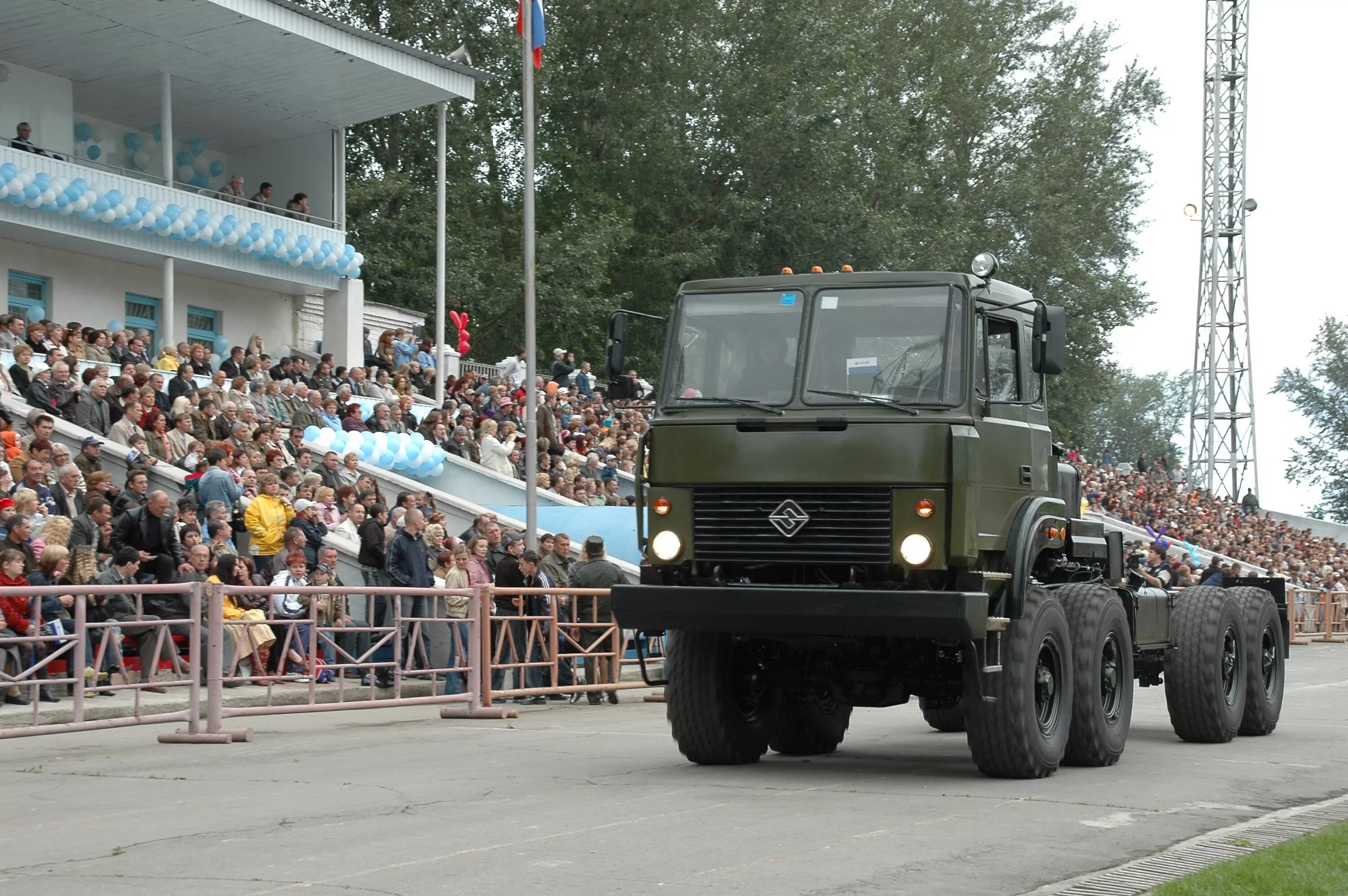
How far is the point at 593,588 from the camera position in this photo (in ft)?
61.3

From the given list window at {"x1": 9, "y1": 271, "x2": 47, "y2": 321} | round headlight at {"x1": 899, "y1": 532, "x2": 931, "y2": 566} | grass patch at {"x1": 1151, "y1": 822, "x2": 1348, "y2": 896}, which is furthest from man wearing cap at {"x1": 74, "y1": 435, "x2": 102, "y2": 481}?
grass patch at {"x1": 1151, "y1": 822, "x2": 1348, "y2": 896}

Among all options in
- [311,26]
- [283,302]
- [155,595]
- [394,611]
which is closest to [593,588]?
[394,611]

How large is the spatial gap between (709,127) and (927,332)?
4394cm

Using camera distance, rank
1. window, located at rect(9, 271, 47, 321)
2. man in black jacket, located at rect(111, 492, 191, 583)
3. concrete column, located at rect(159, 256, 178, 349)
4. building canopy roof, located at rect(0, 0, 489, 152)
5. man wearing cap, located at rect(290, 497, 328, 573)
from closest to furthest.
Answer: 1. man in black jacket, located at rect(111, 492, 191, 583)
2. man wearing cap, located at rect(290, 497, 328, 573)
3. building canopy roof, located at rect(0, 0, 489, 152)
4. window, located at rect(9, 271, 47, 321)
5. concrete column, located at rect(159, 256, 178, 349)

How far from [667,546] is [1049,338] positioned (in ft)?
9.48

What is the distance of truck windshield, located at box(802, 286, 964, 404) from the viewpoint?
36.5 ft

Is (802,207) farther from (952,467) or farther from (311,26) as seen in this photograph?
(952,467)

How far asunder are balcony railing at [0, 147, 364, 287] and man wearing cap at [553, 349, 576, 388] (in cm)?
489

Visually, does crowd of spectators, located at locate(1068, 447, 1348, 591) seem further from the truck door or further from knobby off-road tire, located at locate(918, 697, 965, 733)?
the truck door

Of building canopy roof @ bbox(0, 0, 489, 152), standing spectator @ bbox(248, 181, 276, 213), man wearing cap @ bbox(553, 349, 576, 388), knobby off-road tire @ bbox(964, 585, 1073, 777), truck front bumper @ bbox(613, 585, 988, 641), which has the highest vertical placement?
building canopy roof @ bbox(0, 0, 489, 152)

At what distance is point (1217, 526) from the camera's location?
5203cm

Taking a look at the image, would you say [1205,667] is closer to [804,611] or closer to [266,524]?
[804,611]

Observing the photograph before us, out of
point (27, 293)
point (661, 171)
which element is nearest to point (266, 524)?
point (27, 293)

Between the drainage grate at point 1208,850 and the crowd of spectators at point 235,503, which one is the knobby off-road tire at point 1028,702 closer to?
the drainage grate at point 1208,850
